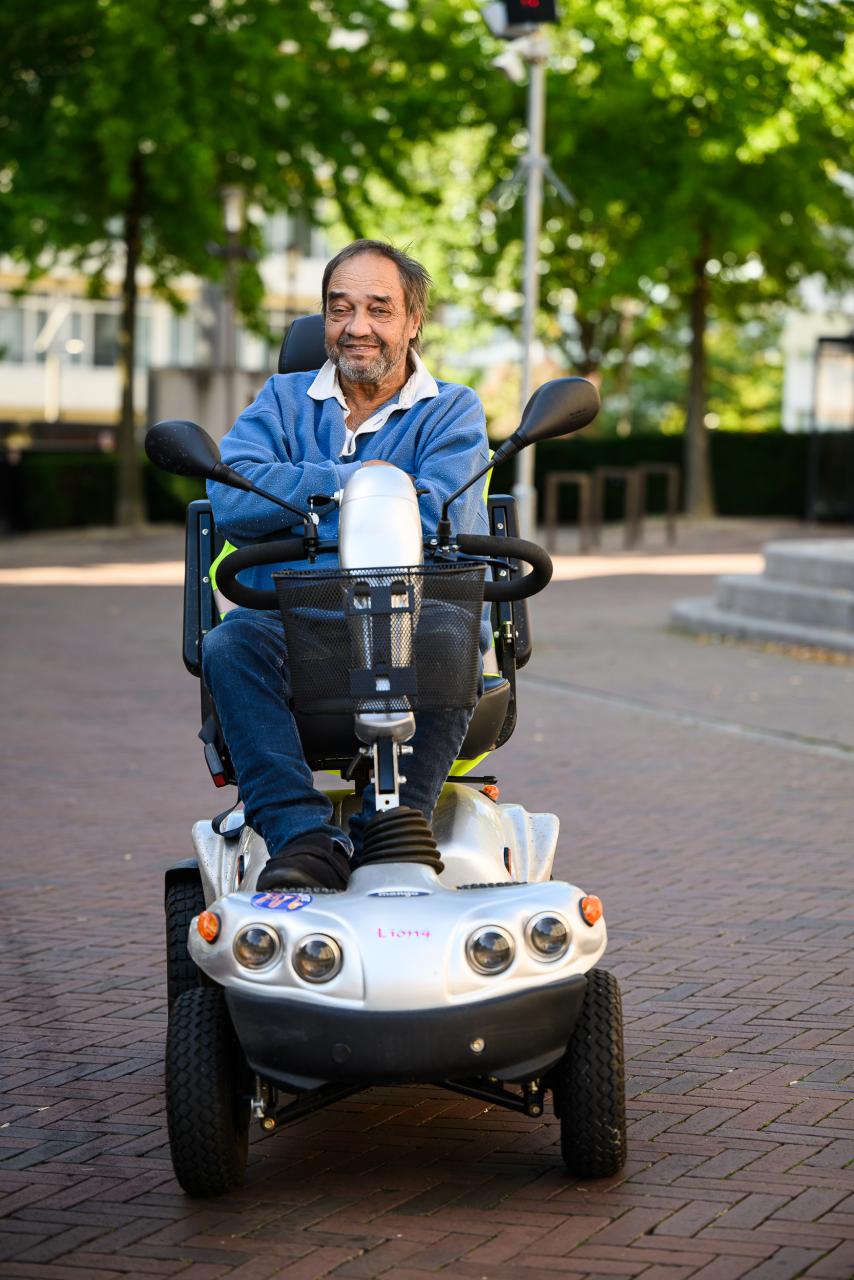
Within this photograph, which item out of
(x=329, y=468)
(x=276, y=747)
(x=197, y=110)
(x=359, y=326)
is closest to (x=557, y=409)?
(x=329, y=468)

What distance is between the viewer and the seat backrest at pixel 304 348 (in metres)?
4.75

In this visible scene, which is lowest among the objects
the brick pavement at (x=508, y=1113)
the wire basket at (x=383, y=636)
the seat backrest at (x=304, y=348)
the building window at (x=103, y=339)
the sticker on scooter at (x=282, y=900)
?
the brick pavement at (x=508, y=1113)

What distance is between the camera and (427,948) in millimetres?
3518

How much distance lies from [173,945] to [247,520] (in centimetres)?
97

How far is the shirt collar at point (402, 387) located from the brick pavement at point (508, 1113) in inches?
59.6

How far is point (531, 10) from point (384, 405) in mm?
9928

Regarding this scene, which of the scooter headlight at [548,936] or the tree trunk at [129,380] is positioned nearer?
the scooter headlight at [548,936]

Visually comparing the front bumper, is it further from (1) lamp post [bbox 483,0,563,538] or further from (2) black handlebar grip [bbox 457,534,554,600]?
(1) lamp post [bbox 483,0,563,538]

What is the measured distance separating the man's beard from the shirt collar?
0.22 ft

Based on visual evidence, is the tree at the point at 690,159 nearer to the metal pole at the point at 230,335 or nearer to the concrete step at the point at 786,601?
the metal pole at the point at 230,335

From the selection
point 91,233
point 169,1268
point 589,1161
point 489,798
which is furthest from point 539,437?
point 91,233

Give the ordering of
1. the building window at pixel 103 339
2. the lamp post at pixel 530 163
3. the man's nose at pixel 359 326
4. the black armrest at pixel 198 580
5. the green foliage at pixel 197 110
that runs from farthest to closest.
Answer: the building window at pixel 103 339 < the green foliage at pixel 197 110 < the lamp post at pixel 530 163 < the black armrest at pixel 198 580 < the man's nose at pixel 359 326

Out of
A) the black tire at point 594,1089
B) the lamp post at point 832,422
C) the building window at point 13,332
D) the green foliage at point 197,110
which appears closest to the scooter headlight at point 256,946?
the black tire at point 594,1089

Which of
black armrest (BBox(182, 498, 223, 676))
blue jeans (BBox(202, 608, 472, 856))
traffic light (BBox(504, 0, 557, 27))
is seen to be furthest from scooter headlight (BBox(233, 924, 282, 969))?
traffic light (BBox(504, 0, 557, 27))
